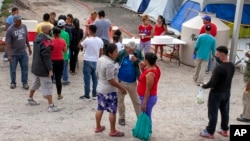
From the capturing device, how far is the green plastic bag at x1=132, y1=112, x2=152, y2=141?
7.33 m

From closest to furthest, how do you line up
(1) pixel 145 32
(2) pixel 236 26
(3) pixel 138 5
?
(1) pixel 145 32
(2) pixel 236 26
(3) pixel 138 5

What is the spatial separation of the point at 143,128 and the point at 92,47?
2489 mm

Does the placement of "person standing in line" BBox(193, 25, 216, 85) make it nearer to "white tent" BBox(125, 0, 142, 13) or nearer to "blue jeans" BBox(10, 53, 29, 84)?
"blue jeans" BBox(10, 53, 29, 84)

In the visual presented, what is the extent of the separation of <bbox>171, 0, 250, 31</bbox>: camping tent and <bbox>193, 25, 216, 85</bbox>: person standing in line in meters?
4.94

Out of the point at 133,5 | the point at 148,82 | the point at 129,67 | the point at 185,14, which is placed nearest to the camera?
the point at 148,82

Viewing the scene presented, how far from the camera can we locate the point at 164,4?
19.5 meters

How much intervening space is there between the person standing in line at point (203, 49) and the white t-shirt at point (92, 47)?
109 inches

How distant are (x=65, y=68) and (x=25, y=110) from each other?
1929 millimetres

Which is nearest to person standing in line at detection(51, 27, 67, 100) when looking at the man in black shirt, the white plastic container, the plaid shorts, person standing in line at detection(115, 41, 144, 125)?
person standing in line at detection(115, 41, 144, 125)

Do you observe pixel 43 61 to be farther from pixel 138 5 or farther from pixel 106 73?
pixel 138 5

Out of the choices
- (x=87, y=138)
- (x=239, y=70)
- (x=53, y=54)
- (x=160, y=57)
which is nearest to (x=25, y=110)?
(x=53, y=54)

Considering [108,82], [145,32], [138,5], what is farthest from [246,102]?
[138,5]

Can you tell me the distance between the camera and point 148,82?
7.08 m

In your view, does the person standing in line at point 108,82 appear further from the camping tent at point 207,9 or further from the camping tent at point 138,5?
the camping tent at point 138,5
